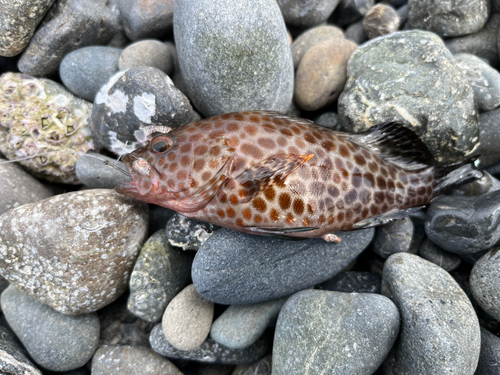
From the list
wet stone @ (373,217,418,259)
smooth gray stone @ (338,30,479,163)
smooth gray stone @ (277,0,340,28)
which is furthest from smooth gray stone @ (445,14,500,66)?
wet stone @ (373,217,418,259)

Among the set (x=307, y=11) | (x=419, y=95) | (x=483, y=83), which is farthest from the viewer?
(x=307, y=11)

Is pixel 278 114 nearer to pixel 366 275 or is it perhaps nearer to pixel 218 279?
pixel 218 279

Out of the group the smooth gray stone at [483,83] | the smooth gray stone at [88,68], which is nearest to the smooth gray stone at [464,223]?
the smooth gray stone at [483,83]

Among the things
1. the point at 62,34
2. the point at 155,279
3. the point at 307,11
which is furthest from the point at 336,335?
the point at 62,34

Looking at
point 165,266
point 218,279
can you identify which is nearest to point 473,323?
point 218,279

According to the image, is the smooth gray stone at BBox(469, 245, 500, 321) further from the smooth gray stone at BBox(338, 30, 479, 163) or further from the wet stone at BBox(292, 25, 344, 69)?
the wet stone at BBox(292, 25, 344, 69)

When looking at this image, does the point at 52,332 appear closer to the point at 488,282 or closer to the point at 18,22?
the point at 18,22
